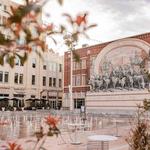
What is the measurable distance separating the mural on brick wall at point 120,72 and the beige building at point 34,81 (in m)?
7.83

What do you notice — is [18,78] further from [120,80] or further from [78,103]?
[120,80]

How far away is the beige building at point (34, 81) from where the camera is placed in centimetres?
4784

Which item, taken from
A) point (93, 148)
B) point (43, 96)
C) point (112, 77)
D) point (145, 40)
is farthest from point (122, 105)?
point (93, 148)

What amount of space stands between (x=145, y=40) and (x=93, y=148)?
3509 cm

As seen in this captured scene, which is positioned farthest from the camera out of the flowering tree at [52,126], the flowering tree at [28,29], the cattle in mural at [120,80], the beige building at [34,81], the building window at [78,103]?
the building window at [78,103]

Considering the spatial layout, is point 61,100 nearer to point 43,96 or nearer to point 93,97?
point 43,96

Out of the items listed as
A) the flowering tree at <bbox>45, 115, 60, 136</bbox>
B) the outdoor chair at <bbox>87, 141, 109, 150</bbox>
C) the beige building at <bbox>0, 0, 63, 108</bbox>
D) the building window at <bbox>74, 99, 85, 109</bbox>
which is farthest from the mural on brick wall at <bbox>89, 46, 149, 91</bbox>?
the flowering tree at <bbox>45, 115, 60, 136</bbox>

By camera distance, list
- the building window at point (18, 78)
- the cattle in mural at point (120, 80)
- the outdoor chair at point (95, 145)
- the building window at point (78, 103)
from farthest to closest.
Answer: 1. the building window at point (78, 103)
2. the building window at point (18, 78)
3. the cattle in mural at point (120, 80)
4. the outdoor chair at point (95, 145)

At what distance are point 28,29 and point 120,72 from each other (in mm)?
42977

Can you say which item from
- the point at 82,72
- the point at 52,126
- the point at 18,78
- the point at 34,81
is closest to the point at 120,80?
the point at 82,72

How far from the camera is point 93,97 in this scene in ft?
156

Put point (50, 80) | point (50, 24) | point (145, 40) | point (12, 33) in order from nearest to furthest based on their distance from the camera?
point (12, 33), point (50, 24), point (145, 40), point (50, 80)

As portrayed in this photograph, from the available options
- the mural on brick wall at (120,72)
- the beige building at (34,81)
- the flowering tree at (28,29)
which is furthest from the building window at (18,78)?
the flowering tree at (28,29)

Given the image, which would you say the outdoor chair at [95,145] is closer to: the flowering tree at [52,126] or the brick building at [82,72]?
the flowering tree at [52,126]
